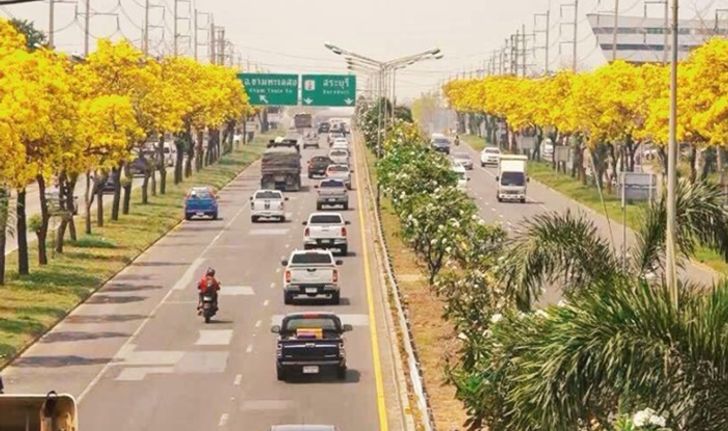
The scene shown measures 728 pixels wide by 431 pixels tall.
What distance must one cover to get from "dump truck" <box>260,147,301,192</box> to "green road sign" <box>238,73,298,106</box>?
2606cm

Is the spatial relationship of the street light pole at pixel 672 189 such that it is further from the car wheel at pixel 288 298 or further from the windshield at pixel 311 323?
the car wheel at pixel 288 298

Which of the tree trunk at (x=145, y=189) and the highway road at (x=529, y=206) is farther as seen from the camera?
the tree trunk at (x=145, y=189)

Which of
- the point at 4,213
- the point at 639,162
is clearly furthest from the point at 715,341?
the point at 639,162

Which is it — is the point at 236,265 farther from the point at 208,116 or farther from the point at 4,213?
the point at 208,116

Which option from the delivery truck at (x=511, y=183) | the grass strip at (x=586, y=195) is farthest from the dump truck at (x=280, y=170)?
the grass strip at (x=586, y=195)

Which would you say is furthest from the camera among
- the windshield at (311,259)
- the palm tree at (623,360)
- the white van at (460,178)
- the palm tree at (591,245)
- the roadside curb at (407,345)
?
the white van at (460,178)

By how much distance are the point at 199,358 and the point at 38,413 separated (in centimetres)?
2565

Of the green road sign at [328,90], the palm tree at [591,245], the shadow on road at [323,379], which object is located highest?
the green road sign at [328,90]

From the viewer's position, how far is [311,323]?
38.0 meters

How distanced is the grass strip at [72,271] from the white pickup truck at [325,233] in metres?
6.24

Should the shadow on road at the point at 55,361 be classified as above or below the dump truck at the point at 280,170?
below

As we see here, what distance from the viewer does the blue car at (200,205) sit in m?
85.8

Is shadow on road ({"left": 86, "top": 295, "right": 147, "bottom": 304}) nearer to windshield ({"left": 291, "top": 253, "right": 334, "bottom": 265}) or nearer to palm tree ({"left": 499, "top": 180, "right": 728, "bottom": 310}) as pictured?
windshield ({"left": 291, "top": 253, "right": 334, "bottom": 265})

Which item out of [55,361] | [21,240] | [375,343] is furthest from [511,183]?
[55,361]
